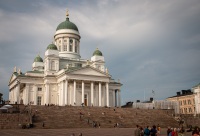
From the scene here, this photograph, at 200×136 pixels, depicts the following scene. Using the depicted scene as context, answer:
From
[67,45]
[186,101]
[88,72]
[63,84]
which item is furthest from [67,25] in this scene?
[186,101]

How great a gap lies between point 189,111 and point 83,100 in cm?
3952

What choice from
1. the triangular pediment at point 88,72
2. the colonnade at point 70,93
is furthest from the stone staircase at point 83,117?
the triangular pediment at point 88,72

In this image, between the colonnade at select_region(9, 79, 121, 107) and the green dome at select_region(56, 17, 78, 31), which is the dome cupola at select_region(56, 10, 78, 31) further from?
the colonnade at select_region(9, 79, 121, 107)

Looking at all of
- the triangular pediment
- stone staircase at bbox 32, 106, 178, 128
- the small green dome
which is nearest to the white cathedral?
the triangular pediment

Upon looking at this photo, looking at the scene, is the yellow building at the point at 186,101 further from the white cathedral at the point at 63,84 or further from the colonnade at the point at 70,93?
the colonnade at the point at 70,93

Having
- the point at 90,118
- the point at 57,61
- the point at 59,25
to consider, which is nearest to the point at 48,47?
the point at 57,61

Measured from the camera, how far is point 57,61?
61.6 metres

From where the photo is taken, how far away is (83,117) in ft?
136

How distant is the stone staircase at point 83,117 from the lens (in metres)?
34.8

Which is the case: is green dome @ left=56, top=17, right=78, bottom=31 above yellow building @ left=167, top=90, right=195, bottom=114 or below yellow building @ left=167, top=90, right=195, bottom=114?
above

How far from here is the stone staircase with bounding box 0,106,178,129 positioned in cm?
3481

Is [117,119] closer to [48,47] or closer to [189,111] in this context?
[48,47]

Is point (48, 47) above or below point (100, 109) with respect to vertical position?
above

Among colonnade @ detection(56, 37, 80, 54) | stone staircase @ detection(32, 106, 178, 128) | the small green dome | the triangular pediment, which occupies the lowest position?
stone staircase @ detection(32, 106, 178, 128)
